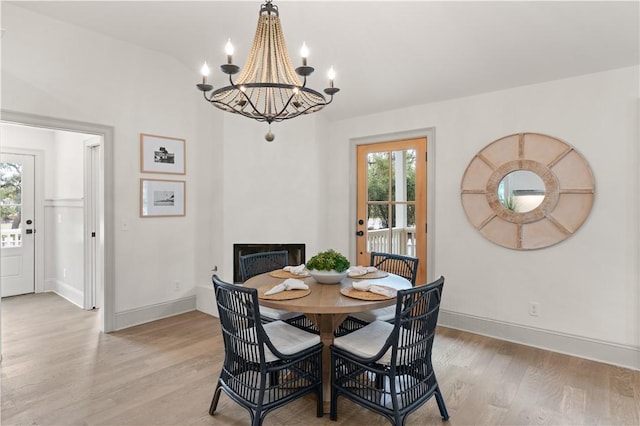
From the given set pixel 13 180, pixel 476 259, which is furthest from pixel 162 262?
pixel 476 259

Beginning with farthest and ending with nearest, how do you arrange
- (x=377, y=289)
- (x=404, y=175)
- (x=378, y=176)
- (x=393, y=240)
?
(x=378, y=176)
(x=393, y=240)
(x=404, y=175)
(x=377, y=289)

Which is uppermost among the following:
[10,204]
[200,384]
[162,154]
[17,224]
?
[162,154]

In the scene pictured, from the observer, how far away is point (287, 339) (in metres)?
2.17

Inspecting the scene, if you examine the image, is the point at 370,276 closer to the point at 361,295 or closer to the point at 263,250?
the point at 361,295

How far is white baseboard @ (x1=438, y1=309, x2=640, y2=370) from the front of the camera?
9.36 feet

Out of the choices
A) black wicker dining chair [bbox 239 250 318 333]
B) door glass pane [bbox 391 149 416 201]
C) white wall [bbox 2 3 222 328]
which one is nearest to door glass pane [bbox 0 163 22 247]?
white wall [bbox 2 3 222 328]

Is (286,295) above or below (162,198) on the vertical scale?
below

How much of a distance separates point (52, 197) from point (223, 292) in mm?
4605

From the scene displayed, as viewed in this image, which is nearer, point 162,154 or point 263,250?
point 162,154

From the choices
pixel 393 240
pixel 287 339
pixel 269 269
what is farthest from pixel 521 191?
pixel 287 339

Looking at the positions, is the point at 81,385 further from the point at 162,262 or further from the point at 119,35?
the point at 119,35

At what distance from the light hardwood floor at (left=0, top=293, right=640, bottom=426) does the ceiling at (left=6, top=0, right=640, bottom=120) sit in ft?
7.97

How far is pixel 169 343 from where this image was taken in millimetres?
3348

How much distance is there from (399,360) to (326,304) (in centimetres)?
49
